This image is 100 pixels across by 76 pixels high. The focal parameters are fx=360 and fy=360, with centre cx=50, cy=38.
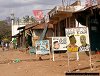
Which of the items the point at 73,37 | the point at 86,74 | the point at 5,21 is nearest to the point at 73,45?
the point at 73,37

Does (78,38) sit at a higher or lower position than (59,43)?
higher

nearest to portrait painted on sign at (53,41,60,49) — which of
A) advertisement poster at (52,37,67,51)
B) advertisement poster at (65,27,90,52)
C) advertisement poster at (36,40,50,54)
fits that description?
advertisement poster at (52,37,67,51)

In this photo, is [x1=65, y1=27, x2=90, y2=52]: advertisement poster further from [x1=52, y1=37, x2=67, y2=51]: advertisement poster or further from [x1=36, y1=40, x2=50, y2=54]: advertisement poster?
[x1=36, y1=40, x2=50, y2=54]: advertisement poster

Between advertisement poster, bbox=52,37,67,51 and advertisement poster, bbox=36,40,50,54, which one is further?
advertisement poster, bbox=36,40,50,54

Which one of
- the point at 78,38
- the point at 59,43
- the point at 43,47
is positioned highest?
the point at 78,38

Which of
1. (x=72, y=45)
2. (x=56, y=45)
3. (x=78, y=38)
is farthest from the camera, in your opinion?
(x=56, y=45)

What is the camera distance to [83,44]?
15.4 m

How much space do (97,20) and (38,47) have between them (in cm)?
449

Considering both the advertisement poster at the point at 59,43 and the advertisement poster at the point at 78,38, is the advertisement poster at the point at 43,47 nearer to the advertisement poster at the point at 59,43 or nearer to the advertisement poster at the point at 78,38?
the advertisement poster at the point at 59,43

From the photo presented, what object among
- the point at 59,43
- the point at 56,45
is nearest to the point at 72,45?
the point at 59,43

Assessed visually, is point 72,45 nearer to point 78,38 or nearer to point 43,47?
point 78,38

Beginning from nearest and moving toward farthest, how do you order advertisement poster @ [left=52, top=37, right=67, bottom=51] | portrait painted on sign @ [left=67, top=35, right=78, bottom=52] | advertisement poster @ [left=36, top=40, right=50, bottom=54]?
portrait painted on sign @ [left=67, top=35, right=78, bottom=52]
advertisement poster @ [left=52, top=37, right=67, bottom=51]
advertisement poster @ [left=36, top=40, right=50, bottom=54]

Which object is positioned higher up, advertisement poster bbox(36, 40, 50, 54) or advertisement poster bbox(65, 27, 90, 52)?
advertisement poster bbox(65, 27, 90, 52)

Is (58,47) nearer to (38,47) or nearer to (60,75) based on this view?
(38,47)
